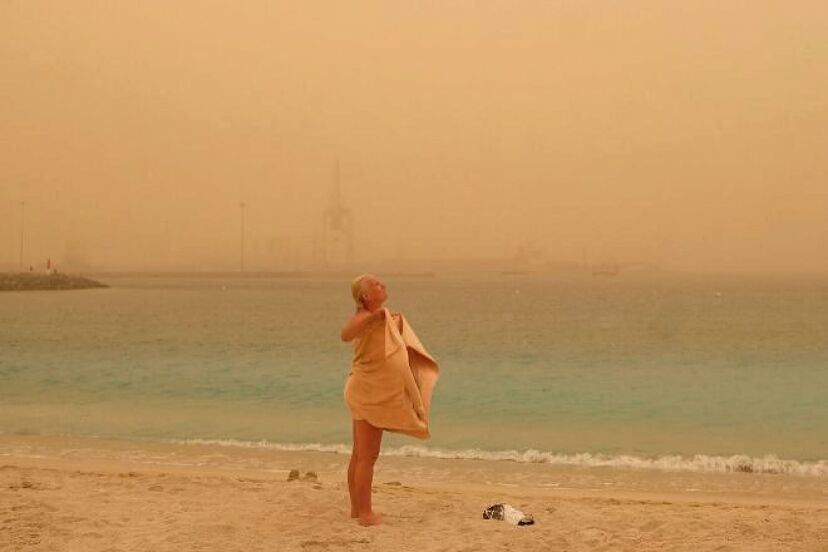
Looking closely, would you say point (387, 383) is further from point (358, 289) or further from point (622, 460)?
point (622, 460)

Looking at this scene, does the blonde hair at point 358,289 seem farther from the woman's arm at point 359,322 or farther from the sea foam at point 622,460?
the sea foam at point 622,460

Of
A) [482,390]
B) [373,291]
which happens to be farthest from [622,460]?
[482,390]

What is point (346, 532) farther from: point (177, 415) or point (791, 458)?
point (177, 415)

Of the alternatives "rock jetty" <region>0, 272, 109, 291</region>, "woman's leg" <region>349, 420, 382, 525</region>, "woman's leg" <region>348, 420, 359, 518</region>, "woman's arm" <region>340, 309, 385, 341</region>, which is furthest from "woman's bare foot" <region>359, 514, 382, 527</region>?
"rock jetty" <region>0, 272, 109, 291</region>

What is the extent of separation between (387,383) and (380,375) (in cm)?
7

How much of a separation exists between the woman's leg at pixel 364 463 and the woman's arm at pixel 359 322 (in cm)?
62

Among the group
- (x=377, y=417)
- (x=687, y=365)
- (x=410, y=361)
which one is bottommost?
(x=687, y=365)

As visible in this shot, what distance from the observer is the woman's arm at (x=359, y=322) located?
204 inches

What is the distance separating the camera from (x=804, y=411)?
16750 mm

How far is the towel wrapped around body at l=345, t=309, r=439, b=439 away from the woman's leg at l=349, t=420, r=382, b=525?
0.28ft

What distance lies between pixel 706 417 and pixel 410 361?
39.6 ft

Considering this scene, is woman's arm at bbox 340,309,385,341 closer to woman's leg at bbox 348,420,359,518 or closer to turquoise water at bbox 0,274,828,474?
woman's leg at bbox 348,420,359,518

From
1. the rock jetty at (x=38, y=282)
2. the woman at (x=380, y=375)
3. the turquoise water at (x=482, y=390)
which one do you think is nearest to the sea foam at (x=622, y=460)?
the turquoise water at (x=482, y=390)

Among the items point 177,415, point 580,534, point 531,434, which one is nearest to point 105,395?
point 177,415
